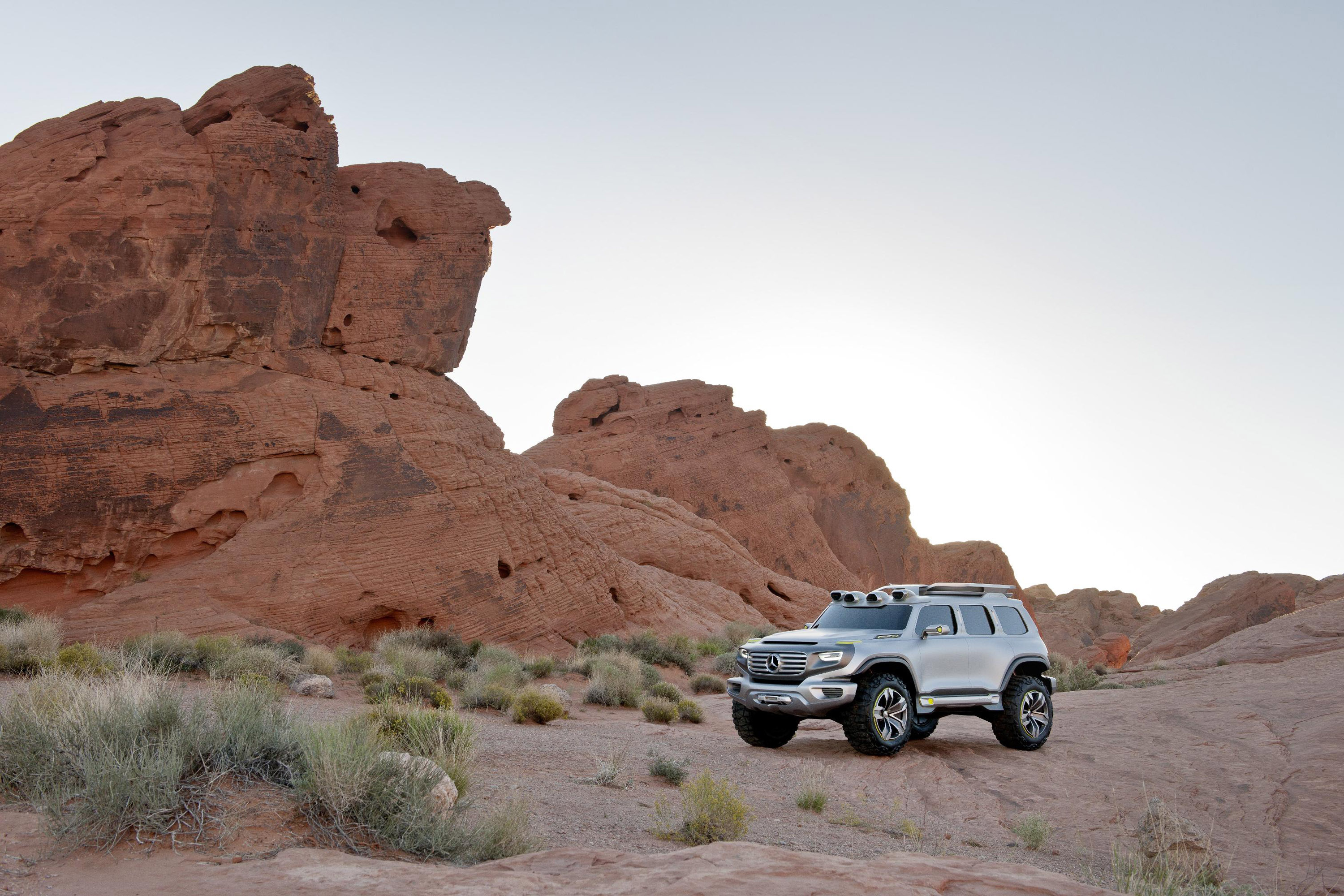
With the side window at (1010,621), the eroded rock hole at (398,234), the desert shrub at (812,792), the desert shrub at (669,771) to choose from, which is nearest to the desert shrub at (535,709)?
the desert shrub at (669,771)

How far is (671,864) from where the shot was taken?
4.54 meters

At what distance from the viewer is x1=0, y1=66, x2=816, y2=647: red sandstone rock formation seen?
62.4 ft

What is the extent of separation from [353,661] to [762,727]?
29.8ft

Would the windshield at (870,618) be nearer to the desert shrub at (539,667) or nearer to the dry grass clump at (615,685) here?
the dry grass clump at (615,685)

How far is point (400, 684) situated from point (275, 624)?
7.52m

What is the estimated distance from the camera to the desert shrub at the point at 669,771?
9.04 metres

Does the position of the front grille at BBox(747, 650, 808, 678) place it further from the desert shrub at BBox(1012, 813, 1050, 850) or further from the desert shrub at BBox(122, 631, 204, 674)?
the desert shrub at BBox(122, 631, 204, 674)

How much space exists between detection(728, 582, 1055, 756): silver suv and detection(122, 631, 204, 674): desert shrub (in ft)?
29.8

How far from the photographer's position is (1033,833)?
25.1 ft

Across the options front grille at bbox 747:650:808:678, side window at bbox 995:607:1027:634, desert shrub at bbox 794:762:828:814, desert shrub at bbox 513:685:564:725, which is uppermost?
side window at bbox 995:607:1027:634

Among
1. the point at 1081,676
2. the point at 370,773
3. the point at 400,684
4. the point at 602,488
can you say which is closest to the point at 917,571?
the point at 602,488

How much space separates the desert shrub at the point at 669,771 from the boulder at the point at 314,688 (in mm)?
6621

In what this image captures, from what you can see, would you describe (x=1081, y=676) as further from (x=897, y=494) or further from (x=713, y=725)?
(x=897, y=494)

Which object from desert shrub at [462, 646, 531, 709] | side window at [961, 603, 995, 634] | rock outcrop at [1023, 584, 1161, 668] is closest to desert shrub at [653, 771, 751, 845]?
side window at [961, 603, 995, 634]
